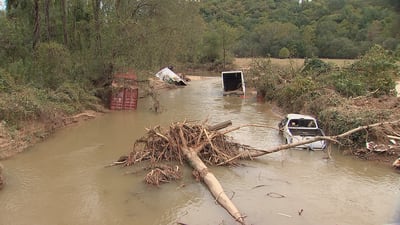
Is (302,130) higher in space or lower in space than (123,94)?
lower

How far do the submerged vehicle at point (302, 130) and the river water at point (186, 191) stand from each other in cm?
41

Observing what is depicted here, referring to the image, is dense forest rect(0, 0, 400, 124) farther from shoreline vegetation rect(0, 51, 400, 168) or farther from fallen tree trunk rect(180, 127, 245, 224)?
fallen tree trunk rect(180, 127, 245, 224)

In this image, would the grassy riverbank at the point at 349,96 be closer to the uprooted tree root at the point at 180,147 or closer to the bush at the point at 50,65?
the uprooted tree root at the point at 180,147

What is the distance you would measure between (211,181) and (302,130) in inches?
254

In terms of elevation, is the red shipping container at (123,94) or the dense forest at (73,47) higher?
the dense forest at (73,47)

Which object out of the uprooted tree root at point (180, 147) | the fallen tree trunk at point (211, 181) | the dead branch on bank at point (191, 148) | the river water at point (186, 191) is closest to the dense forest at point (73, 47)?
the river water at point (186, 191)

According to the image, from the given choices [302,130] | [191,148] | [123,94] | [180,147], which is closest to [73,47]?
[123,94]

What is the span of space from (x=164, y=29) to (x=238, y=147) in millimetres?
13916

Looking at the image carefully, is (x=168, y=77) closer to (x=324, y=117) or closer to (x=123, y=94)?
(x=123, y=94)

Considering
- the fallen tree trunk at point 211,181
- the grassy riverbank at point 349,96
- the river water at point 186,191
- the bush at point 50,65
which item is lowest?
the river water at point 186,191

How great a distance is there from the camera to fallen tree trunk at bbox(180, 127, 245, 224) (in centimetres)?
934

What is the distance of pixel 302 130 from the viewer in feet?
53.5

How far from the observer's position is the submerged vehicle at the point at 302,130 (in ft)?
49.6

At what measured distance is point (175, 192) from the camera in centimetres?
1128
